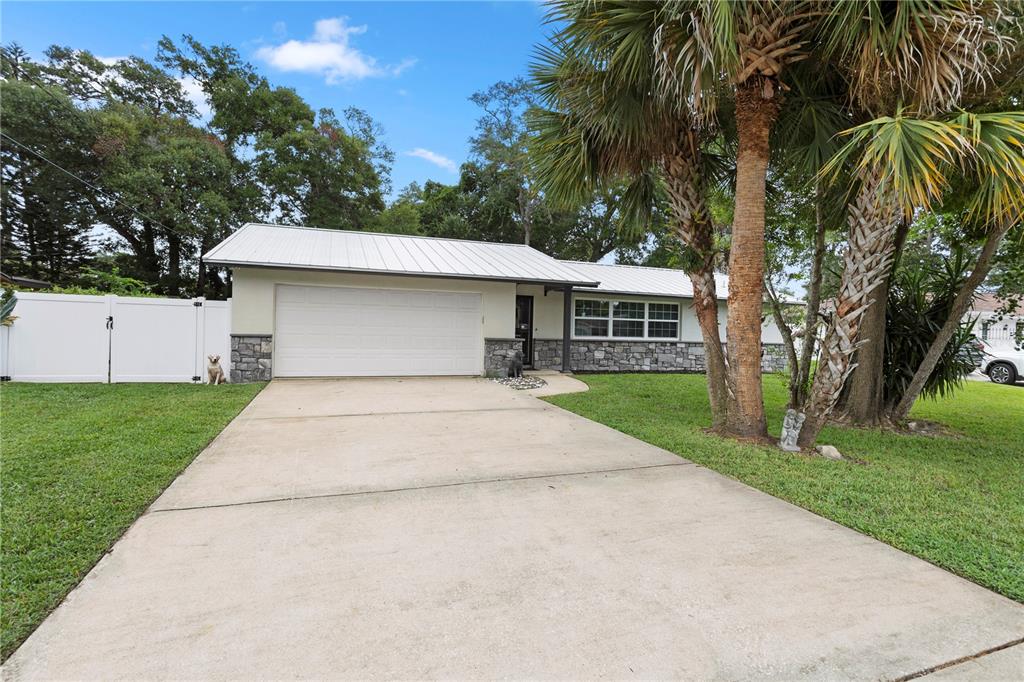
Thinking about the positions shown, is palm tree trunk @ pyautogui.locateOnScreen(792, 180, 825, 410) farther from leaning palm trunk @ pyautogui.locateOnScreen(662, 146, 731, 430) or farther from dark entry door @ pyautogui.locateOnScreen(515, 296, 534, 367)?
dark entry door @ pyautogui.locateOnScreen(515, 296, 534, 367)

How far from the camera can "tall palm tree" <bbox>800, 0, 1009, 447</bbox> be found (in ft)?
13.7

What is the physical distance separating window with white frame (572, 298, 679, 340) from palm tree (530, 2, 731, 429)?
22.8 feet

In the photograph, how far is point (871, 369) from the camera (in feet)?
23.2

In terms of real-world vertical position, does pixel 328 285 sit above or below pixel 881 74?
below

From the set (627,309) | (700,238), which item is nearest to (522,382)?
(700,238)

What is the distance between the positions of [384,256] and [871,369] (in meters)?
9.64

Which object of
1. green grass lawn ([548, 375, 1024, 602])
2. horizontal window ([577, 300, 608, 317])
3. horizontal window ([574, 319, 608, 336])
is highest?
horizontal window ([577, 300, 608, 317])

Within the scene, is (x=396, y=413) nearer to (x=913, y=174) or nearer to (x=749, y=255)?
(x=749, y=255)

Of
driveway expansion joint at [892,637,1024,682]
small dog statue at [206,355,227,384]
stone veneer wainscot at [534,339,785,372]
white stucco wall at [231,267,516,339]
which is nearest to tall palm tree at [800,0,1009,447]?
driveway expansion joint at [892,637,1024,682]

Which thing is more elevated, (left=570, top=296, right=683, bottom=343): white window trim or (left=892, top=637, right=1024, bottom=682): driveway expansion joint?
(left=570, top=296, right=683, bottom=343): white window trim

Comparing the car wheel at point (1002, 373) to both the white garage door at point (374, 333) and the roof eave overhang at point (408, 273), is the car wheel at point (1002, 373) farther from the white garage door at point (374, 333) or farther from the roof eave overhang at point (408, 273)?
the white garage door at point (374, 333)

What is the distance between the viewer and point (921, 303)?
7.48m

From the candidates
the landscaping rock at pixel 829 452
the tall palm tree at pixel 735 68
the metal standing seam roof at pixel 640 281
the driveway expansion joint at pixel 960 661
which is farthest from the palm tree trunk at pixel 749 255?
the metal standing seam roof at pixel 640 281

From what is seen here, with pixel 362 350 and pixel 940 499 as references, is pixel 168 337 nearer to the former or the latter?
pixel 362 350
